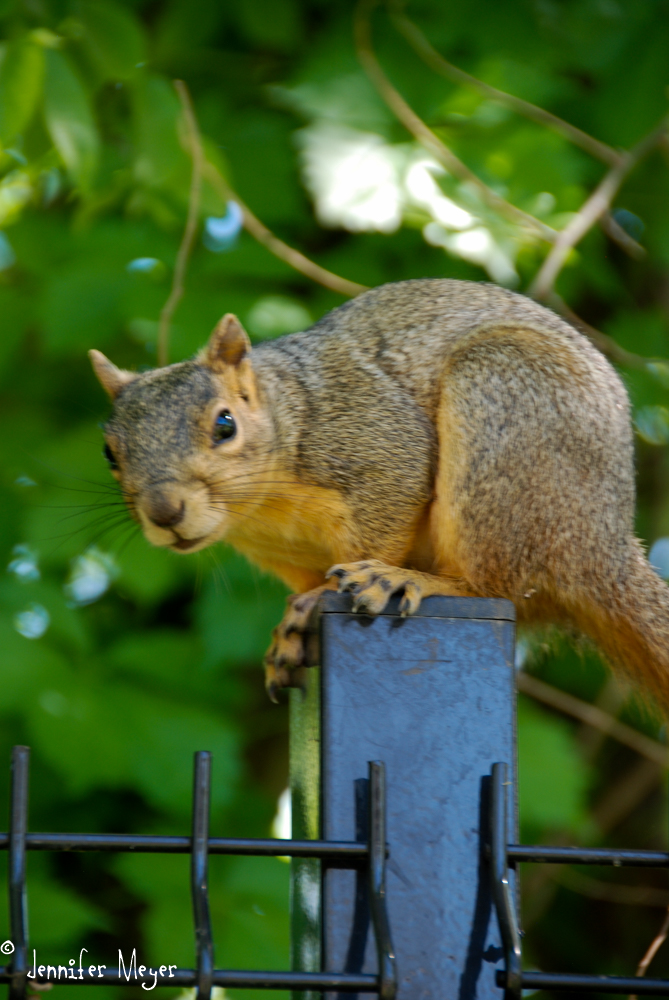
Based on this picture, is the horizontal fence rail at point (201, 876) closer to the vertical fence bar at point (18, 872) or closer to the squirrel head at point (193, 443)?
the vertical fence bar at point (18, 872)

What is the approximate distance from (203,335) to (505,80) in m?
0.78

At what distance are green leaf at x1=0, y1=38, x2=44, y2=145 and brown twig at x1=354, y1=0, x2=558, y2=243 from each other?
0.79 m

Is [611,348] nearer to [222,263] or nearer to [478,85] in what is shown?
[478,85]

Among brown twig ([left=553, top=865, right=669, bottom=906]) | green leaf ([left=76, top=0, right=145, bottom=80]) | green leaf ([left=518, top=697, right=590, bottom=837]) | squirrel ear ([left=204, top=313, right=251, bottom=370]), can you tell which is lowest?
brown twig ([left=553, top=865, right=669, bottom=906])

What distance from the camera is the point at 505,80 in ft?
6.59

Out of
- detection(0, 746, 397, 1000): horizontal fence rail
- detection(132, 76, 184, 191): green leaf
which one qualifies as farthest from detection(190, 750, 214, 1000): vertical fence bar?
detection(132, 76, 184, 191): green leaf

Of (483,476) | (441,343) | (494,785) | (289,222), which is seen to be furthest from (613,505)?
(289,222)

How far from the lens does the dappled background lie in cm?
154

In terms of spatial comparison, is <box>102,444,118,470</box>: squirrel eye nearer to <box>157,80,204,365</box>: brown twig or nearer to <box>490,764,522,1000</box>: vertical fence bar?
<box>157,80,204,365</box>: brown twig

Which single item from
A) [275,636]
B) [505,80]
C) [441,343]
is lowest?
[275,636]

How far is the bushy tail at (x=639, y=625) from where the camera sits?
1.30 metres

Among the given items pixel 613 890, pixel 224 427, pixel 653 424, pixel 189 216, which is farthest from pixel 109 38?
pixel 613 890

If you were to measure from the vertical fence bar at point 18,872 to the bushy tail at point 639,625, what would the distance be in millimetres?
831

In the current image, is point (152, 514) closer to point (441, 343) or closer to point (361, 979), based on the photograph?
point (441, 343)
